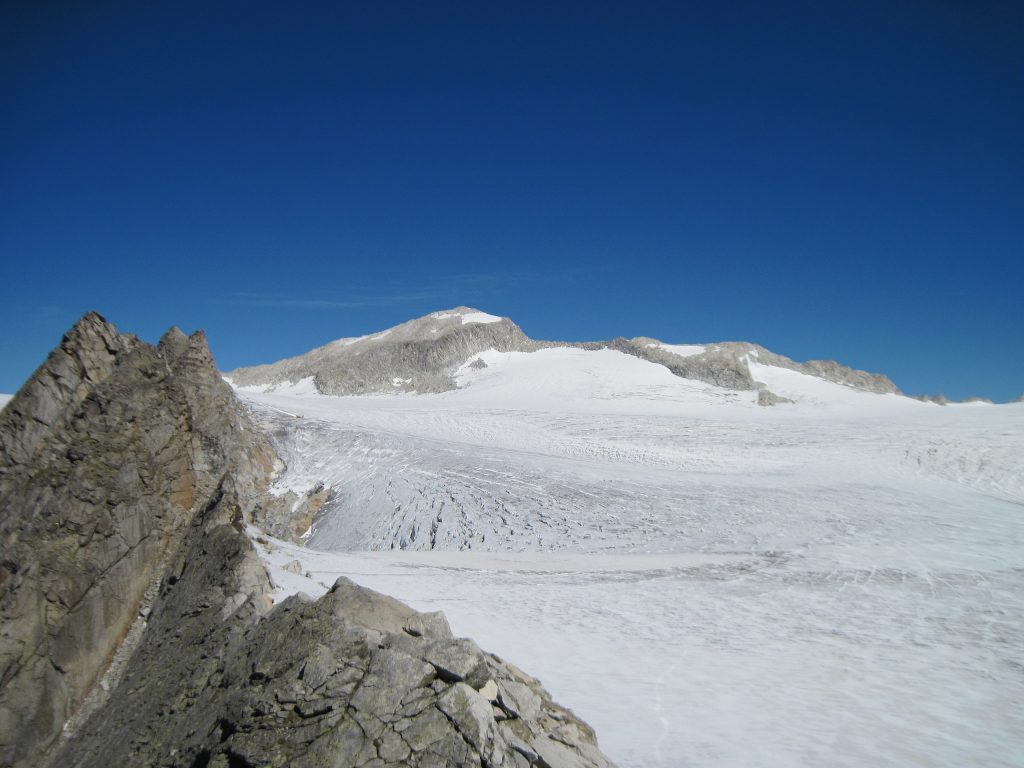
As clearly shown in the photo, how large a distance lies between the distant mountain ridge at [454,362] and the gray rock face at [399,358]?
0.34ft

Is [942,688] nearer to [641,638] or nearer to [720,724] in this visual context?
[720,724]

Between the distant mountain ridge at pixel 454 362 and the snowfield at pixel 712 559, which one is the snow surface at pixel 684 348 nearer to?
the distant mountain ridge at pixel 454 362

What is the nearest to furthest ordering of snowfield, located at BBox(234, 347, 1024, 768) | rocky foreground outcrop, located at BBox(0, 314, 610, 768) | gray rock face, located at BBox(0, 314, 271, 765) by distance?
rocky foreground outcrop, located at BBox(0, 314, 610, 768) → snowfield, located at BBox(234, 347, 1024, 768) → gray rock face, located at BBox(0, 314, 271, 765)

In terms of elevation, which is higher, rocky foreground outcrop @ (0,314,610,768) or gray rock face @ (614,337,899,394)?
gray rock face @ (614,337,899,394)

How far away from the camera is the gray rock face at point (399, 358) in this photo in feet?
203

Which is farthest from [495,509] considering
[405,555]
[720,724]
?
[720,724]

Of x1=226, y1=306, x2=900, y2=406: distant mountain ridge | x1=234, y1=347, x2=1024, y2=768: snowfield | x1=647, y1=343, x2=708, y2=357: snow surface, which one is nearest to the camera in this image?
x1=234, y1=347, x2=1024, y2=768: snowfield

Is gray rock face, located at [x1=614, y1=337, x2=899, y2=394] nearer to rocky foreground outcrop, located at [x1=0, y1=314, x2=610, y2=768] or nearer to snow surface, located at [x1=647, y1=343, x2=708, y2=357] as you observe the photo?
snow surface, located at [x1=647, y1=343, x2=708, y2=357]

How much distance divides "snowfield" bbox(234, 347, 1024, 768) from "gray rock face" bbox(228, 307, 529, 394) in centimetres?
1889

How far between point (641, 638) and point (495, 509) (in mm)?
12159

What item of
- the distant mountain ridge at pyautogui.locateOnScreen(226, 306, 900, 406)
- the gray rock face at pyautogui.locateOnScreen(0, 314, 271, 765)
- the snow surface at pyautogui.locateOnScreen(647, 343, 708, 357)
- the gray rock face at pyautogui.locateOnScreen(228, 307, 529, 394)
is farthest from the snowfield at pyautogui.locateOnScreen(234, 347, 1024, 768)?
the snow surface at pyautogui.locateOnScreen(647, 343, 708, 357)

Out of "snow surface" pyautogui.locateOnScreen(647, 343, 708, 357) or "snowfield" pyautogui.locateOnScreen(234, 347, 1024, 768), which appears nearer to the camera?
"snowfield" pyautogui.locateOnScreen(234, 347, 1024, 768)

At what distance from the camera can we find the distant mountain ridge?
58.1m

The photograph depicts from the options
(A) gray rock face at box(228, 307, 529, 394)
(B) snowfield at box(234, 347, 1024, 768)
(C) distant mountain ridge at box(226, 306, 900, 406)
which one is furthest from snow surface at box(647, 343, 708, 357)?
(B) snowfield at box(234, 347, 1024, 768)
